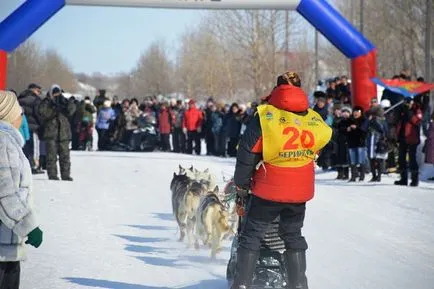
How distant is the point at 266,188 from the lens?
15.8ft

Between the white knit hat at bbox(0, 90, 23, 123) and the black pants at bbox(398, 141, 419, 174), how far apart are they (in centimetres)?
966

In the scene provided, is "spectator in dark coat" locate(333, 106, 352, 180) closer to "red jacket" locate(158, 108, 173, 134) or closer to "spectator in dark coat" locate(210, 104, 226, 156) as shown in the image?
"spectator in dark coat" locate(210, 104, 226, 156)

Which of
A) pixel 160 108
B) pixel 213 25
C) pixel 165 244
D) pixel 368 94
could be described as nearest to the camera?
pixel 165 244

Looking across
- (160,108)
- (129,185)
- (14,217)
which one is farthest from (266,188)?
(160,108)

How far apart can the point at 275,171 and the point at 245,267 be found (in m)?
0.67

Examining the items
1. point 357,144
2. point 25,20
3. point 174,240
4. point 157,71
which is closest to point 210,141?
point 25,20

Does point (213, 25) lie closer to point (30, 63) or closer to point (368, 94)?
point (30, 63)

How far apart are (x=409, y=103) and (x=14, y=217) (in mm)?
10663

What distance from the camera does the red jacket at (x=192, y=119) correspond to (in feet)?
73.8

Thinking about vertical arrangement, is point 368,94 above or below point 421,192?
above

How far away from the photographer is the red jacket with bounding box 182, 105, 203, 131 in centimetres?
2250

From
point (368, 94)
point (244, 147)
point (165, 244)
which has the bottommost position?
point (165, 244)

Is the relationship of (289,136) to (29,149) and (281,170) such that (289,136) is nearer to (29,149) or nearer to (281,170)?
(281,170)

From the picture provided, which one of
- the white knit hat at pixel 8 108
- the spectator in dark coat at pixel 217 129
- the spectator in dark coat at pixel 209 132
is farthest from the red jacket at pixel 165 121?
the white knit hat at pixel 8 108
